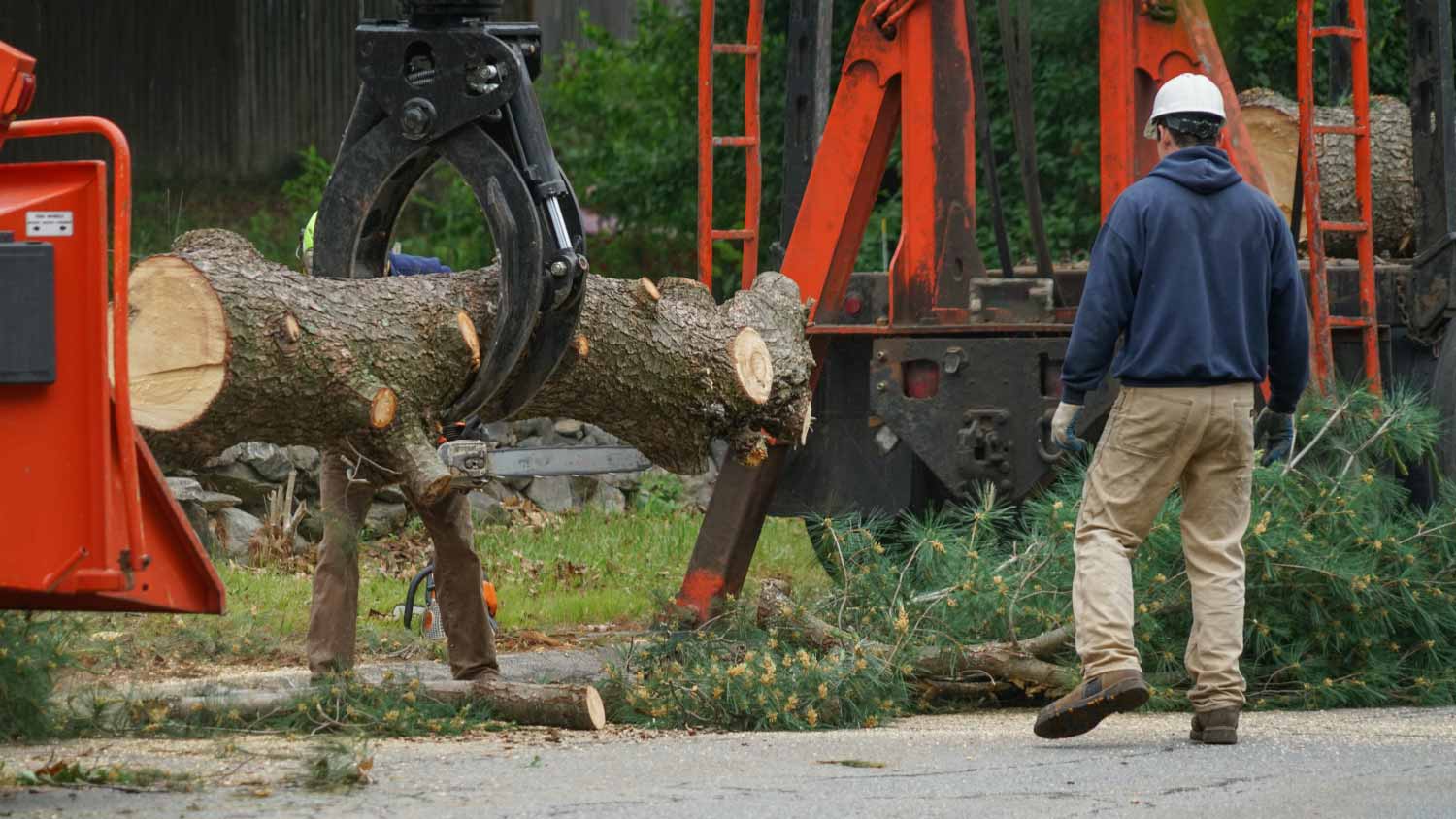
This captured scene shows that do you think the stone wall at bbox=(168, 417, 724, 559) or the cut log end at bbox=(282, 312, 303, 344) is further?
the stone wall at bbox=(168, 417, 724, 559)

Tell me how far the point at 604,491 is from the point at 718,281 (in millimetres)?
3502

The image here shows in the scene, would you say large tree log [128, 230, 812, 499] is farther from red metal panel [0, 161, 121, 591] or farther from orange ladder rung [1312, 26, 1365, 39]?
orange ladder rung [1312, 26, 1365, 39]

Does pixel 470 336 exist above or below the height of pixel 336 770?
above

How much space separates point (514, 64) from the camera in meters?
5.81

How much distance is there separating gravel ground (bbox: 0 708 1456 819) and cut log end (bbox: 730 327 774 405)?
1.26 meters

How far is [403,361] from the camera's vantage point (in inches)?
226

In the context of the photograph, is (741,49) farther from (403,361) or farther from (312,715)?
(312,715)

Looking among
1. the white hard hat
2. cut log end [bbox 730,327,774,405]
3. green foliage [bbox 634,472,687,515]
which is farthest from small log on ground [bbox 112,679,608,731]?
green foliage [bbox 634,472,687,515]

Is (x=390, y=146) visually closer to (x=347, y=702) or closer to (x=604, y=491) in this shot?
(x=347, y=702)

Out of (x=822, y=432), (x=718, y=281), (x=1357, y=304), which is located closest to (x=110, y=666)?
(x=822, y=432)

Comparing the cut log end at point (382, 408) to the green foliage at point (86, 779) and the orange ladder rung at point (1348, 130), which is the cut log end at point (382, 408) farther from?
the orange ladder rung at point (1348, 130)

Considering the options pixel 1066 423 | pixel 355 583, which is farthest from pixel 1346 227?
pixel 355 583

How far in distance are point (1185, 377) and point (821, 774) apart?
156cm

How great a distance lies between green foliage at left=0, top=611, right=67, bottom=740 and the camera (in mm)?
5383
